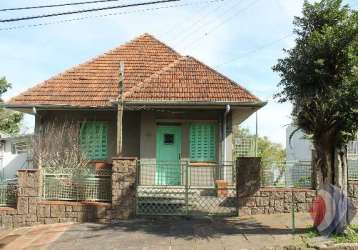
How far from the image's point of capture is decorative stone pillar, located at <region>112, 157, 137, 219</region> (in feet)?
40.7

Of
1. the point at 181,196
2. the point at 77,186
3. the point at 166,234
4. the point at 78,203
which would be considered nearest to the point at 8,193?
the point at 77,186

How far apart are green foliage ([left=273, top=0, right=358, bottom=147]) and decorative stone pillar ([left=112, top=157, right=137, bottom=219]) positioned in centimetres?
442

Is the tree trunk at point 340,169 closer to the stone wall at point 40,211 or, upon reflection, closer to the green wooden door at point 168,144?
the stone wall at point 40,211

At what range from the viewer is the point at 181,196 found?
515 inches

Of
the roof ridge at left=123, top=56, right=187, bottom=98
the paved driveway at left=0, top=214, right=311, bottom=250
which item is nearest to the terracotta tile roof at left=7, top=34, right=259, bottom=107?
the roof ridge at left=123, top=56, right=187, bottom=98

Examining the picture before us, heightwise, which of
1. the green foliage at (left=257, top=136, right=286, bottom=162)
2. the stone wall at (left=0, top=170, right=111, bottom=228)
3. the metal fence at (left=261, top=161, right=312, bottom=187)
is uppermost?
the green foliage at (left=257, top=136, right=286, bottom=162)

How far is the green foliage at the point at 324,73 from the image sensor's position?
956 centimetres

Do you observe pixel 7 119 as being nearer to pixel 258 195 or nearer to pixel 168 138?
pixel 168 138

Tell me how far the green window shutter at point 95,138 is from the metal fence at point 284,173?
634cm

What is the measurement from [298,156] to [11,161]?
15434 mm

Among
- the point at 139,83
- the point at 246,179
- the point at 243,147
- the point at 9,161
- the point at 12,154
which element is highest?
the point at 139,83

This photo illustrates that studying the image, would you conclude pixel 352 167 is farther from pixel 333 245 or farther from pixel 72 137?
pixel 72 137

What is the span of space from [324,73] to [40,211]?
783 centimetres

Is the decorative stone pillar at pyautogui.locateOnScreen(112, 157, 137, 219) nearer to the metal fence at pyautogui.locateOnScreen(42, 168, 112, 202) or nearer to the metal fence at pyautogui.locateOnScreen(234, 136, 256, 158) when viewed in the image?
the metal fence at pyautogui.locateOnScreen(42, 168, 112, 202)
